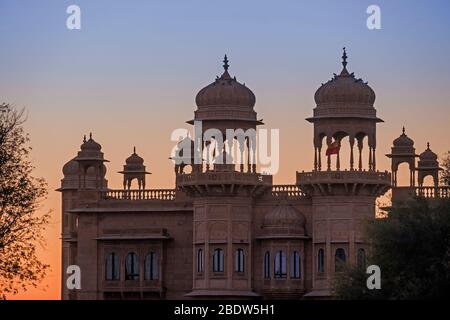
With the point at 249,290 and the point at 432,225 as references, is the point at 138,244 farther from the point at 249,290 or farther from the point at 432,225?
the point at 432,225

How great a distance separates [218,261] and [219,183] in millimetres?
3289

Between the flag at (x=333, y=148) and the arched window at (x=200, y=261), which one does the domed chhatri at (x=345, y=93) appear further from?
the arched window at (x=200, y=261)

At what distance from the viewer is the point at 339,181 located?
107562 millimetres

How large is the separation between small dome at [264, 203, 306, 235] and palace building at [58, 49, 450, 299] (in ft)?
0.14

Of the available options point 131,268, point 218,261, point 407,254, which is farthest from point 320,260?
point 407,254

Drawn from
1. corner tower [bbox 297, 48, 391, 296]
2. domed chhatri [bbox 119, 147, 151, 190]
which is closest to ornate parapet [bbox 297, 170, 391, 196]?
corner tower [bbox 297, 48, 391, 296]

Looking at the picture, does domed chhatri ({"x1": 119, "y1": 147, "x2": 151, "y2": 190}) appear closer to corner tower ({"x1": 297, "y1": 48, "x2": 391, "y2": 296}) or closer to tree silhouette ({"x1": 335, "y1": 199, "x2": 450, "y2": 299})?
corner tower ({"x1": 297, "y1": 48, "x2": 391, "y2": 296})

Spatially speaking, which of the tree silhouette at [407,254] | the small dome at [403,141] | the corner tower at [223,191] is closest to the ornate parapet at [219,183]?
the corner tower at [223,191]

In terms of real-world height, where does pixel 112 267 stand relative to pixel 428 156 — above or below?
below

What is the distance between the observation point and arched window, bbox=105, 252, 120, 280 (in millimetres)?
112375

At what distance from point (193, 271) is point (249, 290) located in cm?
268

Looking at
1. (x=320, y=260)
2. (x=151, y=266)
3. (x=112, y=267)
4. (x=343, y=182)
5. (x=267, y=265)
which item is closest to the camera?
(x=343, y=182)

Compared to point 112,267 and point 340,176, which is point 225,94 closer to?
point 340,176

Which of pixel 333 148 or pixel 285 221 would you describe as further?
pixel 285 221
